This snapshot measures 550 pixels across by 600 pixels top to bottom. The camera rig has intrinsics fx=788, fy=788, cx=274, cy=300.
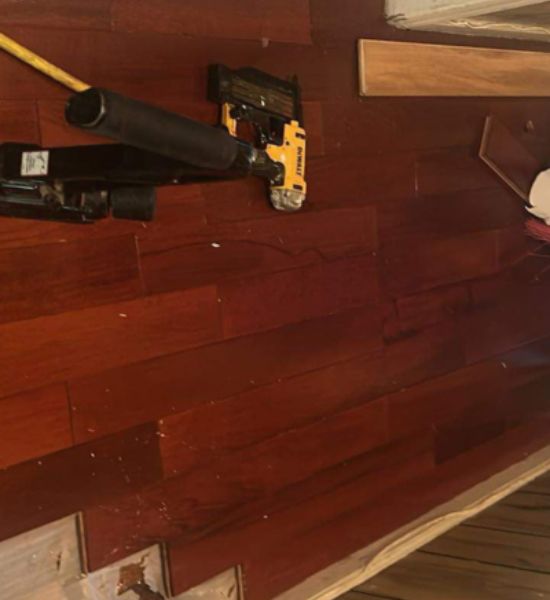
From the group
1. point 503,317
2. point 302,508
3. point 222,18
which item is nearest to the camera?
point 222,18

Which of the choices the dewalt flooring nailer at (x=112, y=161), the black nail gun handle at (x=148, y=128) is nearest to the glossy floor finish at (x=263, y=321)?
the dewalt flooring nailer at (x=112, y=161)

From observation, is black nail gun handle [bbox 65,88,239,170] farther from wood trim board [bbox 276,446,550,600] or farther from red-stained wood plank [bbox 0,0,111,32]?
wood trim board [bbox 276,446,550,600]

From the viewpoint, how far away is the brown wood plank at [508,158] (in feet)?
5.92

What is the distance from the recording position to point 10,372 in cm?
117

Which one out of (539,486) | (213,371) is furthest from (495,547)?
(213,371)

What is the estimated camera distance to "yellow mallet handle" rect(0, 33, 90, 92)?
108 cm

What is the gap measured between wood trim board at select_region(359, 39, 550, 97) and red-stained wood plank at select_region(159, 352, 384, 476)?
563 millimetres

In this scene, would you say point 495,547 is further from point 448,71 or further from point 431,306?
point 448,71

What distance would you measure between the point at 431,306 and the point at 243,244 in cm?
54

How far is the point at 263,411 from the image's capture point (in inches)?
57.9

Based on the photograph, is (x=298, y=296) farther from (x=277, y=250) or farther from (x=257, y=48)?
(x=257, y=48)

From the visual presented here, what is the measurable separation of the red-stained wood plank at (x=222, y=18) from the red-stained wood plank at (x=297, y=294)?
0.43 metres

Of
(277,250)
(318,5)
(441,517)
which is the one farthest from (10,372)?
(441,517)

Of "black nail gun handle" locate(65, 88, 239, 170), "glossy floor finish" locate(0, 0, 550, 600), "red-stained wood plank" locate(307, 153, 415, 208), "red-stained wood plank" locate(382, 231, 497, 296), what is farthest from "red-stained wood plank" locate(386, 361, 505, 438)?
"black nail gun handle" locate(65, 88, 239, 170)
